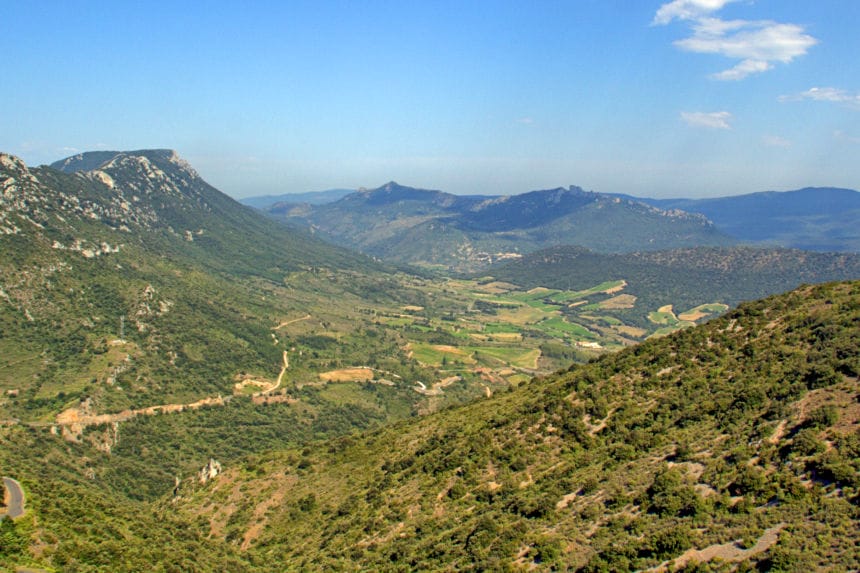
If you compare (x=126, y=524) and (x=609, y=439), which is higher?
(x=609, y=439)

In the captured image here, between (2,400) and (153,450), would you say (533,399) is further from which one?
(2,400)

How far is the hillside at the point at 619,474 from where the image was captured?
98.3 feet

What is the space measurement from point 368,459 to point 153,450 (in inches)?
2269

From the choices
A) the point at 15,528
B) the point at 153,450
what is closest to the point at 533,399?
the point at 15,528

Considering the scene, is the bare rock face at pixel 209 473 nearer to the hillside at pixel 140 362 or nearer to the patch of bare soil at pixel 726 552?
the hillside at pixel 140 362

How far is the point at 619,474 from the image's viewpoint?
134 feet

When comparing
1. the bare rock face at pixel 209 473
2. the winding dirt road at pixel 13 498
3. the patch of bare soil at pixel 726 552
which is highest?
the patch of bare soil at pixel 726 552

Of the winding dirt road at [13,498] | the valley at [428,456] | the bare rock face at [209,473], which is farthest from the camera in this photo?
the bare rock face at [209,473]

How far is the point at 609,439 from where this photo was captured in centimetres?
4819

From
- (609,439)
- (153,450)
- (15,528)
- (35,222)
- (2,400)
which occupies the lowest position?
(153,450)

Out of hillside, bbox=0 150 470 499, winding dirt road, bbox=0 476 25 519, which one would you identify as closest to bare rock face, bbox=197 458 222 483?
winding dirt road, bbox=0 476 25 519

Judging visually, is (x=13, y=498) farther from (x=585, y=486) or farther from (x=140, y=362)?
(x=140, y=362)

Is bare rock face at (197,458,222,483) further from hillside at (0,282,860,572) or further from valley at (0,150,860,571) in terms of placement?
hillside at (0,282,860,572)

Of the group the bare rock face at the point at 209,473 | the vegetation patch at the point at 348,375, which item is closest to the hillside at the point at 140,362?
the vegetation patch at the point at 348,375
